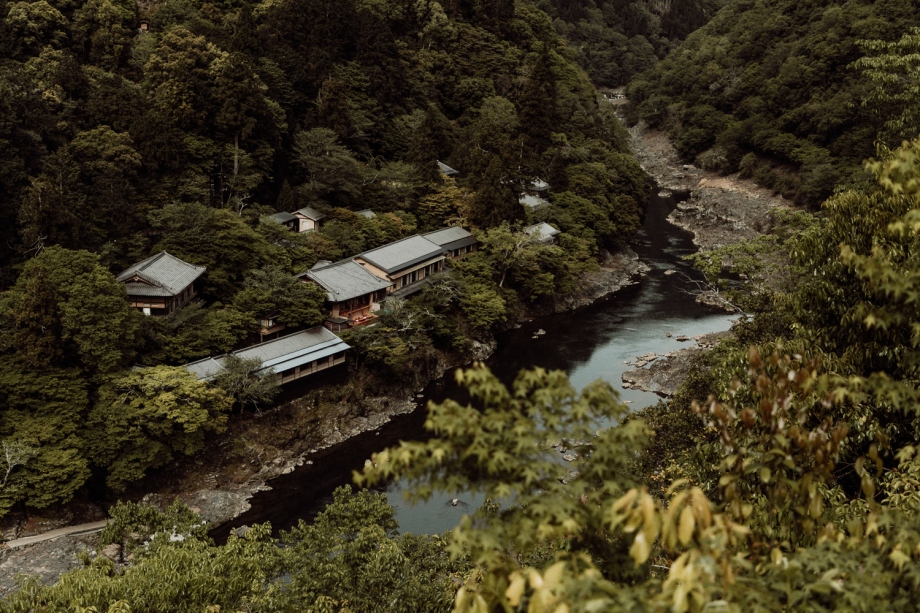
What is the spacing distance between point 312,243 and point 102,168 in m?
9.03

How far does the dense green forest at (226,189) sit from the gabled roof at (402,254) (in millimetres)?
1352

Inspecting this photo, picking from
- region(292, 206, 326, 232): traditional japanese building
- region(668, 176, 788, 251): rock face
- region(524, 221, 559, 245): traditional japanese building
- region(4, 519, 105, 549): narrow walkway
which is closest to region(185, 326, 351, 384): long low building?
region(4, 519, 105, 549): narrow walkway

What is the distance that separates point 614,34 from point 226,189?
3787 inches

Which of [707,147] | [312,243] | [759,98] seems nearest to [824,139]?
[759,98]

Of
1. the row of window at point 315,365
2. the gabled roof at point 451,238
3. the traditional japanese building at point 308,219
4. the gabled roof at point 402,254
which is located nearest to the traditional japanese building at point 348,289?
the gabled roof at point 402,254

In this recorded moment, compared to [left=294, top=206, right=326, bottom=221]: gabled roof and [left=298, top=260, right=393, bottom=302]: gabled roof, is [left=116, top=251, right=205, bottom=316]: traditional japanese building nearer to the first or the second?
[left=298, top=260, right=393, bottom=302]: gabled roof

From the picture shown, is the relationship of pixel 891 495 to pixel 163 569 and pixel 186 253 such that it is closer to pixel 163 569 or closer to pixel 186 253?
pixel 163 569

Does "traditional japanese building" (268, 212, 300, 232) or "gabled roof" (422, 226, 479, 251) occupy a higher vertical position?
"traditional japanese building" (268, 212, 300, 232)

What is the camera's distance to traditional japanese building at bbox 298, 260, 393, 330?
94.4 feet

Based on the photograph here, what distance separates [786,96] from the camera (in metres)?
61.5

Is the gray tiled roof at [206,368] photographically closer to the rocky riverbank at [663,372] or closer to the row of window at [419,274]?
the row of window at [419,274]

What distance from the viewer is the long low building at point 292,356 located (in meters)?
23.8

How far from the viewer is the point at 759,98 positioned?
→ 64812mm

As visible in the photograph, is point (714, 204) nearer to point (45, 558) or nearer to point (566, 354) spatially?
point (566, 354)
